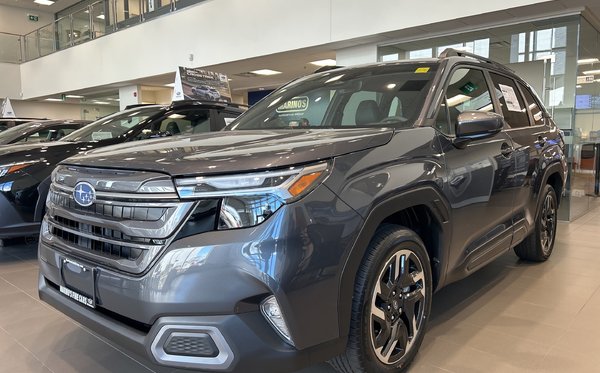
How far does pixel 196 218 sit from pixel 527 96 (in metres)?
3.12

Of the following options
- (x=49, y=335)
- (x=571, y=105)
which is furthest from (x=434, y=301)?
(x=571, y=105)

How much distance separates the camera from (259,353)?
149 cm

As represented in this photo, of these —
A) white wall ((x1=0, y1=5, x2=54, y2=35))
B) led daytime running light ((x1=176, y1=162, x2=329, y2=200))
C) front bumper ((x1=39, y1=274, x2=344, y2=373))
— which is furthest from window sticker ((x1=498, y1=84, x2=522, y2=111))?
white wall ((x1=0, y1=5, x2=54, y2=35))

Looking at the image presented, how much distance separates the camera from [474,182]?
8.13 ft

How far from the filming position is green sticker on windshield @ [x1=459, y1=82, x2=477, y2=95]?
274 centimetres

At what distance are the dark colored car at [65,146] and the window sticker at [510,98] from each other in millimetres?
2735

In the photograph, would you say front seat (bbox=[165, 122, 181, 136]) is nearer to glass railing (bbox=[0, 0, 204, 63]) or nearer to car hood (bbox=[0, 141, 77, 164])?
car hood (bbox=[0, 141, 77, 164])

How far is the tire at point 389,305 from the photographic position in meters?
1.79

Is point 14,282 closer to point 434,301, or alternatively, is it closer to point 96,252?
point 96,252

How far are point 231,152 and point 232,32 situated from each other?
881 cm

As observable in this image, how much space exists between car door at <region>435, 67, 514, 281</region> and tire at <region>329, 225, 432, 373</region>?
1.11ft

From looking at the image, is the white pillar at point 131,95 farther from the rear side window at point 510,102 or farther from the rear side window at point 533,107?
the rear side window at point 510,102

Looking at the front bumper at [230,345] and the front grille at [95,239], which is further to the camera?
the front grille at [95,239]

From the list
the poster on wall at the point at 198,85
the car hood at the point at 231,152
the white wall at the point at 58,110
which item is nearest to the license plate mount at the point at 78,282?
the car hood at the point at 231,152
